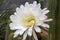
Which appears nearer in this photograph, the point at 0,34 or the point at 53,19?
the point at 53,19

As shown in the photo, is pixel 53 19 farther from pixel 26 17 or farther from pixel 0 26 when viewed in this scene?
pixel 0 26

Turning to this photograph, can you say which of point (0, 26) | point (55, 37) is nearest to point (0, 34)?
point (0, 26)

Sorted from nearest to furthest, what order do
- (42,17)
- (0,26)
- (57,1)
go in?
(42,17) < (57,1) < (0,26)

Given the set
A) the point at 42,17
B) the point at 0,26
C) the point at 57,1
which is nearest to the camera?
the point at 42,17

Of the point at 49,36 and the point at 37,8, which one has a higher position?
the point at 37,8

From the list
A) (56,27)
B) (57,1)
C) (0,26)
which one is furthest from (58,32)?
(0,26)

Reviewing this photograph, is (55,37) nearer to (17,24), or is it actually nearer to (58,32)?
(58,32)
